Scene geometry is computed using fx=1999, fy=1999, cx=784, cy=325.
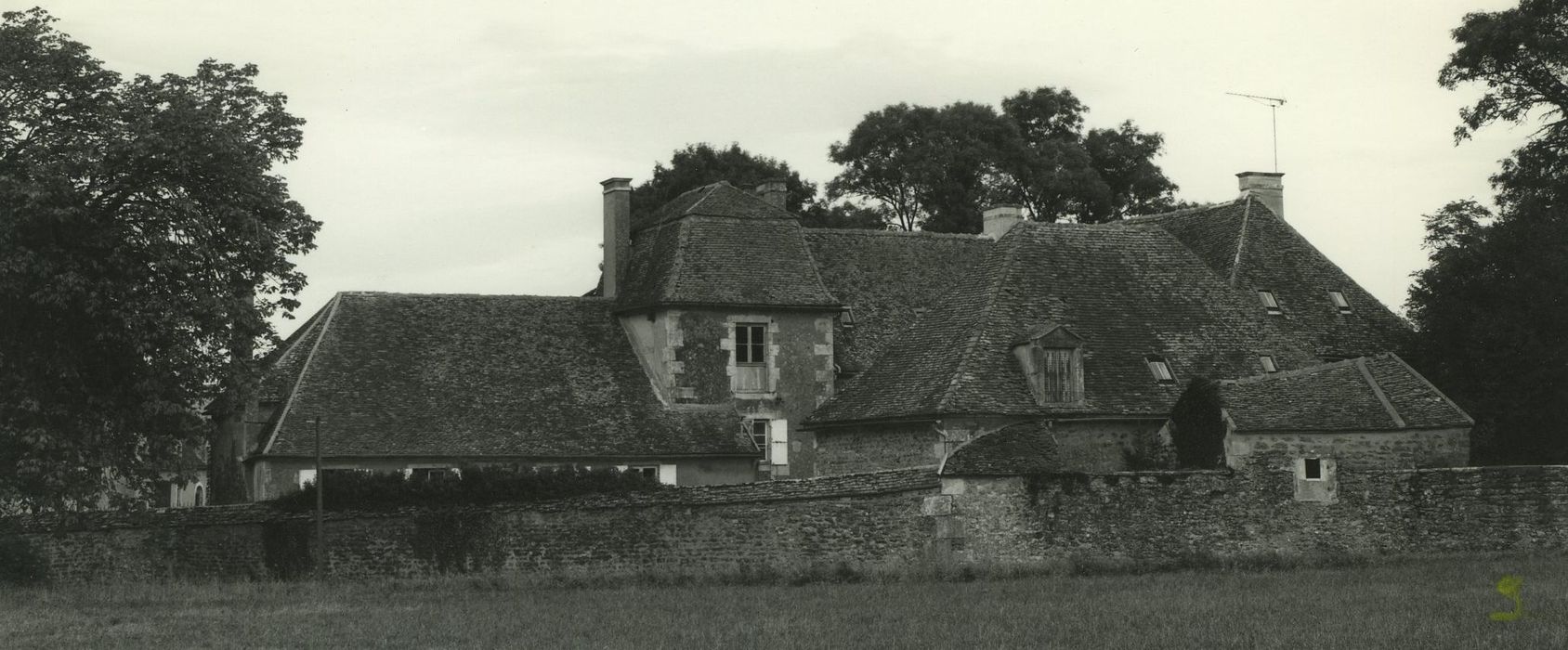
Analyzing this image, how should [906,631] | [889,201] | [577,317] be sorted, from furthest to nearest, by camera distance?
[889,201]
[577,317]
[906,631]

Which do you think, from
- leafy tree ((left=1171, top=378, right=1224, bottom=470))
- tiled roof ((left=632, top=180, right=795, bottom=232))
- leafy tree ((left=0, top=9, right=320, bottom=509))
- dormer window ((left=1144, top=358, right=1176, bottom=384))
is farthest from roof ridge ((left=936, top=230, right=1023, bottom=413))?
leafy tree ((left=0, top=9, right=320, bottom=509))

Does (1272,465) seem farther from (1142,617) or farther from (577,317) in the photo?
(577,317)

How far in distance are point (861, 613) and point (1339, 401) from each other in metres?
15.1

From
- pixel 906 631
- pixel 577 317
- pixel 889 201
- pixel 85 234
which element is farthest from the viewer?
pixel 889 201

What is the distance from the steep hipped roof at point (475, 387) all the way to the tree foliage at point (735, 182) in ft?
48.9

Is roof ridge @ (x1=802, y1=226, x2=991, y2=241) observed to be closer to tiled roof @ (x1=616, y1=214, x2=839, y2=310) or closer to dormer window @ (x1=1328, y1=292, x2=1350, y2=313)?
tiled roof @ (x1=616, y1=214, x2=839, y2=310)

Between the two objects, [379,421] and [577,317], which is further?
[577,317]

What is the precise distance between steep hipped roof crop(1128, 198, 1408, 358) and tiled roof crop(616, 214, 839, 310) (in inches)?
343

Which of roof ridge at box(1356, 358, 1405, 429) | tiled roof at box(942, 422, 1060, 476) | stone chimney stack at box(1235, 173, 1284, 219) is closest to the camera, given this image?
tiled roof at box(942, 422, 1060, 476)

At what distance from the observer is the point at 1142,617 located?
75.2 feet

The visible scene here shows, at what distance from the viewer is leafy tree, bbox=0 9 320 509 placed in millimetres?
33250

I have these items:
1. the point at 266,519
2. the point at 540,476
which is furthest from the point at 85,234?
the point at 540,476

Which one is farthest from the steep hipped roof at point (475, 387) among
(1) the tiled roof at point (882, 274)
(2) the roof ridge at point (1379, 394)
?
(2) the roof ridge at point (1379, 394)

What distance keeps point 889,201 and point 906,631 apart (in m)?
39.4
